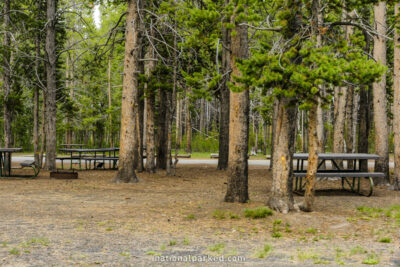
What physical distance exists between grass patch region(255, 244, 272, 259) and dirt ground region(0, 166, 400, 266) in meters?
0.01

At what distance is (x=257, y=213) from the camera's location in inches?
286

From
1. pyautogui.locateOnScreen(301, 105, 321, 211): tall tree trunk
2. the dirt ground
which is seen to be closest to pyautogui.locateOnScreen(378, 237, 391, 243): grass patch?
the dirt ground

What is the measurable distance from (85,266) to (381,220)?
16.3 ft

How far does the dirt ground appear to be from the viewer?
→ 488 cm

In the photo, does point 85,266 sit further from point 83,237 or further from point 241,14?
point 241,14

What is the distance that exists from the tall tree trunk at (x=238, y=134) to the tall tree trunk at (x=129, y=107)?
180 inches

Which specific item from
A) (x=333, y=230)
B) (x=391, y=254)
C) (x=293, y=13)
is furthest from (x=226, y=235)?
(x=293, y=13)

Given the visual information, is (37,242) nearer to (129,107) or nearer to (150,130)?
(129,107)

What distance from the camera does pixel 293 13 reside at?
7.30m

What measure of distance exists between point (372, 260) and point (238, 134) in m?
3.98

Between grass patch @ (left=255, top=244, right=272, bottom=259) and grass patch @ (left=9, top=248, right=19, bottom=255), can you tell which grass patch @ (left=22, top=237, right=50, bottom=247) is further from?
grass patch @ (left=255, top=244, right=272, bottom=259)

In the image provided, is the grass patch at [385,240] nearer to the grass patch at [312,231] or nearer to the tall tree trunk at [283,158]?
the grass patch at [312,231]

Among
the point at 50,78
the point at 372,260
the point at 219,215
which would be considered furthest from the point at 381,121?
the point at 50,78

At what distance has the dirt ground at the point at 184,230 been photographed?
488 cm
